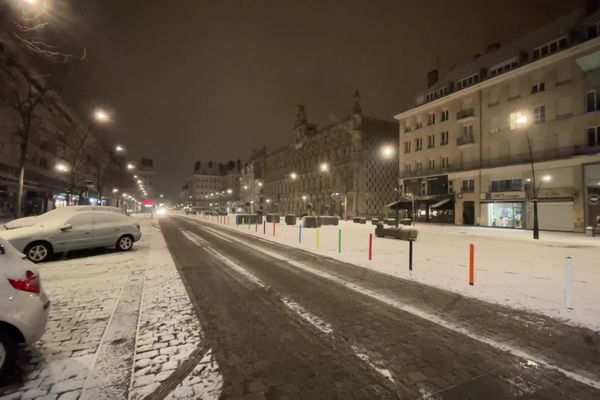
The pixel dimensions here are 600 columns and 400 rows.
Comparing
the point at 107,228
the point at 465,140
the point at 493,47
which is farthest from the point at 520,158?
the point at 107,228

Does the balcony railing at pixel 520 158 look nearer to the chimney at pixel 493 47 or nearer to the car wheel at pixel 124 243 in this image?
the chimney at pixel 493 47

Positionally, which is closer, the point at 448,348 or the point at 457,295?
the point at 448,348

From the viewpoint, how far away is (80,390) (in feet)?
10.5

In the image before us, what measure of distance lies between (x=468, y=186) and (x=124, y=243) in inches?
1444

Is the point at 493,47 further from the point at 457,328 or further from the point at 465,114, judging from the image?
the point at 457,328

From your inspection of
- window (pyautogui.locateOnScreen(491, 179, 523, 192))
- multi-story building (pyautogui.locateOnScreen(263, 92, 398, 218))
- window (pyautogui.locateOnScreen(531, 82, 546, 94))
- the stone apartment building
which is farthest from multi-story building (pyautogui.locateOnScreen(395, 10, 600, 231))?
the stone apartment building

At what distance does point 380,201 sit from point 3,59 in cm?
4986

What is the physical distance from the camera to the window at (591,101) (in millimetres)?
25952

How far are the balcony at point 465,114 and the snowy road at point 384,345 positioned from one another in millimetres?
36198

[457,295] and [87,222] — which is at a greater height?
[87,222]

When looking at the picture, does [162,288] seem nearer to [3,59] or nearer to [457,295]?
[457,295]

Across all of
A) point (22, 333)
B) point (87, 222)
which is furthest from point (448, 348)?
point (87, 222)

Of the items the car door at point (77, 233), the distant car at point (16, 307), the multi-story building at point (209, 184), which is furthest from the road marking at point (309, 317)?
the multi-story building at point (209, 184)

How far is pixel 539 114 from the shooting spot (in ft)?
99.6
